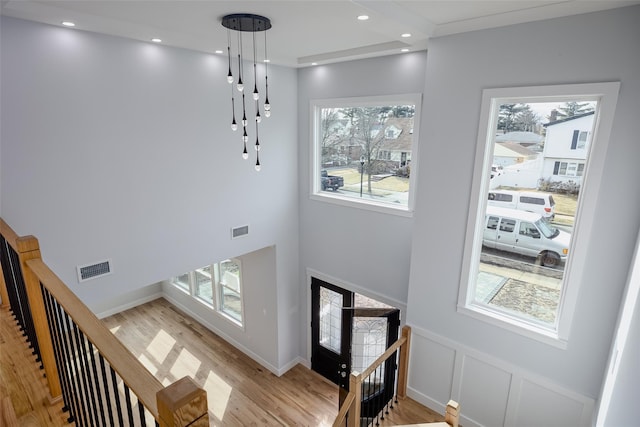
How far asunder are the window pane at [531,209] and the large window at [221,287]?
176 inches

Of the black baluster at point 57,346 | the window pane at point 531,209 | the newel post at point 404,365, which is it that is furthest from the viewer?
the newel post at point 404,365

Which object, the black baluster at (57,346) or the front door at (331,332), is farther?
the front door at (331,332)

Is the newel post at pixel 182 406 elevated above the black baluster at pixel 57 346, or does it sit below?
above

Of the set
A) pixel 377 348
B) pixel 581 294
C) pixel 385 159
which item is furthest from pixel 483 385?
pixel 385 159

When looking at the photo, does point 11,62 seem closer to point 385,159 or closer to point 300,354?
point 385,159

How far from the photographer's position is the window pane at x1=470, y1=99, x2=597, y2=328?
122 inches

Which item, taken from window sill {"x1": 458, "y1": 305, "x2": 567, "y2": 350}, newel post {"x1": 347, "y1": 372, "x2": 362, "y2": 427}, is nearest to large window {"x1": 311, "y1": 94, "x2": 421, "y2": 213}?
window sill {"x1": 458, "y1": 305, "x2": 567, "y2": 350}

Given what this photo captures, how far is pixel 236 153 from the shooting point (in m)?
4.91

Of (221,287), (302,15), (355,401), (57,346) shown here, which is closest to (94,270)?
(57,346)

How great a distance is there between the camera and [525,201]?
11.2ft

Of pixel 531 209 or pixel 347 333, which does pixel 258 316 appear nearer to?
pixel 347 333

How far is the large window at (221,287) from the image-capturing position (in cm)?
705

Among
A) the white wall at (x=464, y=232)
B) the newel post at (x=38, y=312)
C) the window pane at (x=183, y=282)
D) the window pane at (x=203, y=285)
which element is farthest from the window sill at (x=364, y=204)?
the window pane at (x=183, y=282)

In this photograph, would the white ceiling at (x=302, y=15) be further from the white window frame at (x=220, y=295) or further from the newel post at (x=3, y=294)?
the white window frame at (x=220, y=295)
